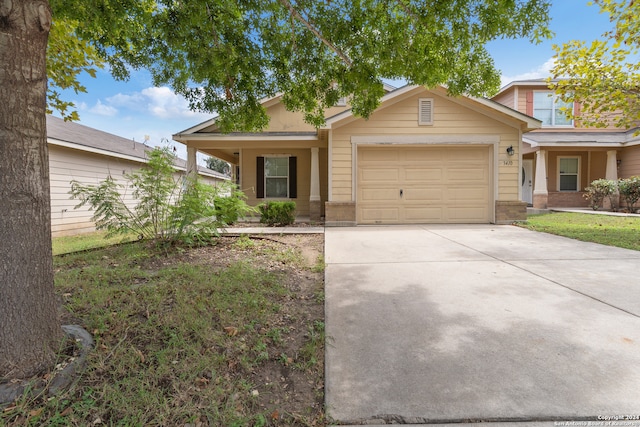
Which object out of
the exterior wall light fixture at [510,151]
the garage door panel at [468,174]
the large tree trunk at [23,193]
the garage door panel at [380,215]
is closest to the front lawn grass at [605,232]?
the garage door panel at [468,174]

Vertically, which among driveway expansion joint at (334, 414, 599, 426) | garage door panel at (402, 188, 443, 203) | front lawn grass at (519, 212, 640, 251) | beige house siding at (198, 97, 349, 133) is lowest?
driveway expansion joint at (334, 414, 599, 426)

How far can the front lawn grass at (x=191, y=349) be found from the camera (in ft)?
5.75

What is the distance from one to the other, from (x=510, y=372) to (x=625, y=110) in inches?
305

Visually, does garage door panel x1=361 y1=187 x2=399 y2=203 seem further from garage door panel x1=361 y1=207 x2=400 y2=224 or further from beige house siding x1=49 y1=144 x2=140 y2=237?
beige house siding x1=49 y1=144 x2=140 y2=237

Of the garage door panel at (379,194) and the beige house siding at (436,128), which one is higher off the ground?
the beige house siding at (436,128)

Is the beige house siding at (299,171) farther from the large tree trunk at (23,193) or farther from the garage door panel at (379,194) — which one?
the large tree trunk at (23,193)

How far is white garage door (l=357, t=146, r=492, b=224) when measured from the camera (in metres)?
10.0

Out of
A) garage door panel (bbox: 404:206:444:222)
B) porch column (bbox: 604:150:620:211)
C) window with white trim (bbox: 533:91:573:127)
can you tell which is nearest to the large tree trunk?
garage door panel (bbox: 404:206:444:222)

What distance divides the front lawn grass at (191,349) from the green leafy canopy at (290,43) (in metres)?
3.34

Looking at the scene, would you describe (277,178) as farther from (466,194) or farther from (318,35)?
(318,35)

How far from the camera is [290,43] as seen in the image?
18.3ft

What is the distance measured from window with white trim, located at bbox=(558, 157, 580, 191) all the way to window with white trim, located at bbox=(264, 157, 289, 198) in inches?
509

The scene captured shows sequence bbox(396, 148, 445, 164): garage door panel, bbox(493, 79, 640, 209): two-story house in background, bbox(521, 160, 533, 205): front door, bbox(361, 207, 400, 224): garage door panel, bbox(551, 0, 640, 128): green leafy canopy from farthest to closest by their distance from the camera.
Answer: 1. bbox(521, 160, 533, 205): front door
2. bbox(493, 79, 640, 209): two-story house in background
3. bbox(361, 207, 400, 224): garage door panel
4. bbox(396, 148, 445, 164): garage door panel
5. bbox(551, 0, 640, 128): green leafy canopy

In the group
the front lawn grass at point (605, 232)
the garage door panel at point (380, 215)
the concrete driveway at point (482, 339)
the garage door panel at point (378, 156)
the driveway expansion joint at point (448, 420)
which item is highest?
the garage door panel at point (378, 156)
